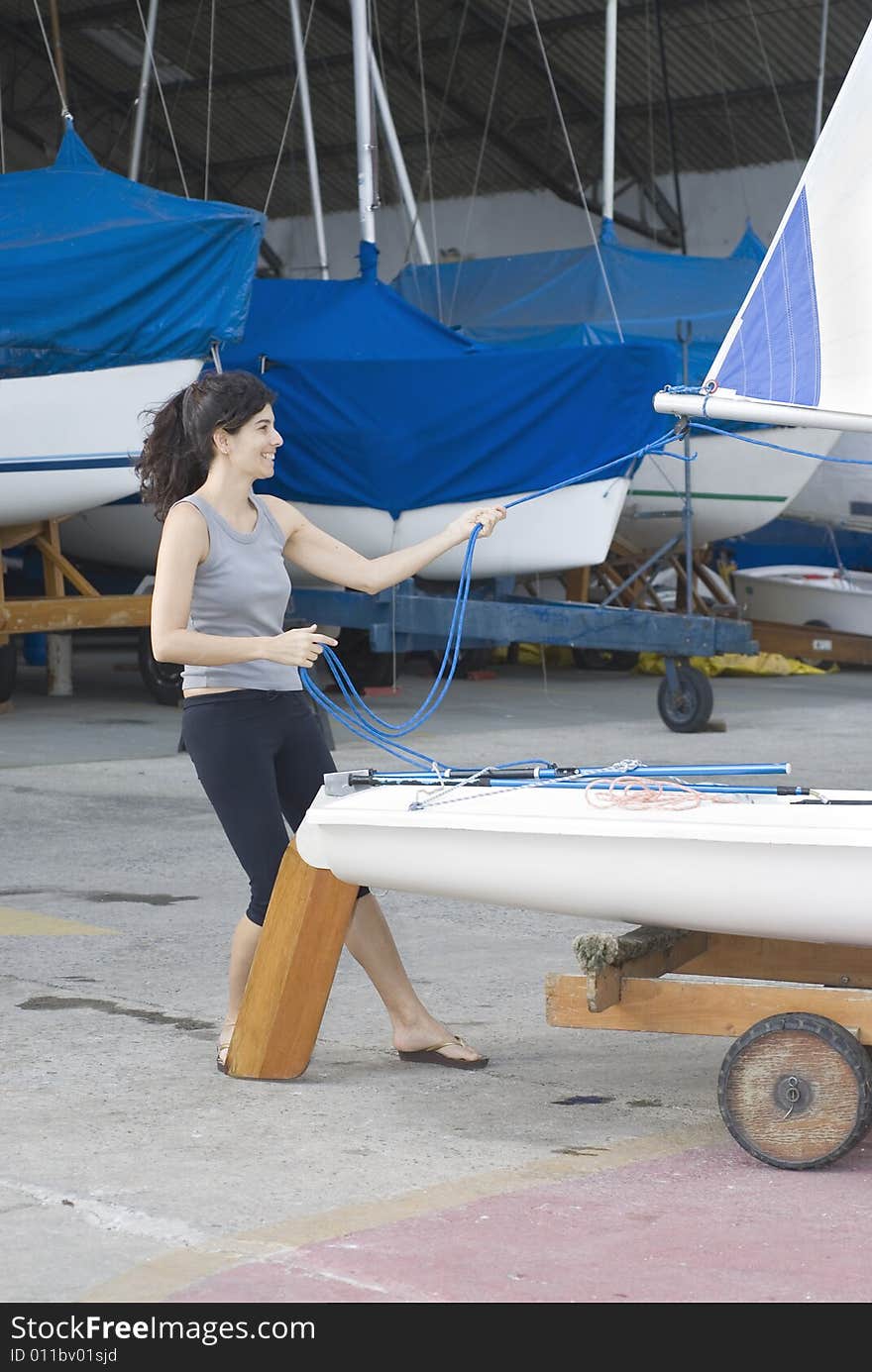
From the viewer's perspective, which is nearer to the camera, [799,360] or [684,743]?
[799,360]

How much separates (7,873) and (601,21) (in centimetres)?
2098

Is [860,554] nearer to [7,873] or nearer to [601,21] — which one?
[601,21]

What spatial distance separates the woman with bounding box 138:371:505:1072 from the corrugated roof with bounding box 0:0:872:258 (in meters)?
20.5

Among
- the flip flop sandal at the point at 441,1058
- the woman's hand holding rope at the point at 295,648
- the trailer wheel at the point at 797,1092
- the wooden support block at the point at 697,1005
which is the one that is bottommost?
the flip flop sandal at the point at 441,1058

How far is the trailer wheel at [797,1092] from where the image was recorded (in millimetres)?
3762

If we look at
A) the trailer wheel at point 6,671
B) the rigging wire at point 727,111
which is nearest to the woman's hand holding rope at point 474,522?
the trailer wheel at point 6,671

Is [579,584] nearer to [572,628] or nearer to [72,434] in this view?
[572,628]

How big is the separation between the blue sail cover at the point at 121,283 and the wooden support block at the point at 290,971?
789 cm

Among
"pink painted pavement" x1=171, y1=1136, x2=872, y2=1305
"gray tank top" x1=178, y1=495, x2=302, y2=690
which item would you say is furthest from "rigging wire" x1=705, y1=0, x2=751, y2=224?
"pink painted pavement" x1=171, y1=1136, x2=872, y2=1305

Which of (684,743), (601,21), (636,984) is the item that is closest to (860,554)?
(601,21)

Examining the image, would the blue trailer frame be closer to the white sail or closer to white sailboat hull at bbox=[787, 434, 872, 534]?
white sailboat hull at bbox=[787, 434, 872, 534]

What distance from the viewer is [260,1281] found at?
312cm

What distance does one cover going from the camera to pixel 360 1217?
348 cm

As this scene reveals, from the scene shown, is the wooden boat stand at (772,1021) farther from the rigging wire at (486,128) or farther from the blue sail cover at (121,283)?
the rigging wire at (486,128)
